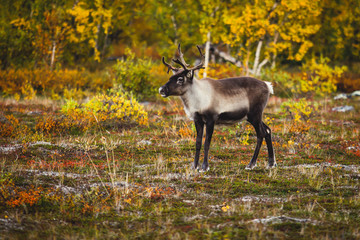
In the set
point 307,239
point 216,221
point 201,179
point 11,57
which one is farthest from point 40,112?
point 307,239

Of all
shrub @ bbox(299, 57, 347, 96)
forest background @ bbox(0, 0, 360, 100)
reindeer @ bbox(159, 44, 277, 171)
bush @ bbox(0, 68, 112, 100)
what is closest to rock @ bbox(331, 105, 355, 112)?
shrub @ bbox(299, 57, 347, 96)

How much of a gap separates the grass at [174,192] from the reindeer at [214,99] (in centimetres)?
79

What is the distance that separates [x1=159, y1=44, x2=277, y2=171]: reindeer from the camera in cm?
780

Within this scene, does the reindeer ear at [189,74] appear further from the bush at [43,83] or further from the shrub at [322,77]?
the bush at [43,83]

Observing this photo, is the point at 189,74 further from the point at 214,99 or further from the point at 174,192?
the point at 174,192

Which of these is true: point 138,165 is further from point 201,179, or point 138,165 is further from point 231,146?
point 231,146

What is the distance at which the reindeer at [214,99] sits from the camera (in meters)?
7.80

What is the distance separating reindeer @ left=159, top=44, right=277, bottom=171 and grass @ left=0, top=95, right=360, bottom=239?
79cm

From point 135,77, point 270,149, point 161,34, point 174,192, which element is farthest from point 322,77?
point 174,192

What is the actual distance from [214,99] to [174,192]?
7.36ft

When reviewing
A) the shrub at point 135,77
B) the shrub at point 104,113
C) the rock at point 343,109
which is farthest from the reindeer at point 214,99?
the rock at point 343,109

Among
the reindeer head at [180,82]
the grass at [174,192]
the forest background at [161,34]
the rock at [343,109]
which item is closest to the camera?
the grass at [174,192]

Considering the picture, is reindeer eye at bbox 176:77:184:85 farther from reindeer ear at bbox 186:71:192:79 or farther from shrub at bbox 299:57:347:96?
shrub at bbox 299:57:347:96

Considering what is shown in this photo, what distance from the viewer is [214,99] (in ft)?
26.0
